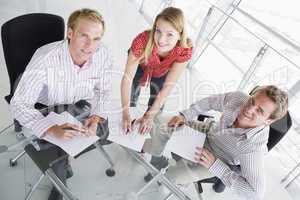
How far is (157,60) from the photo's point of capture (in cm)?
190

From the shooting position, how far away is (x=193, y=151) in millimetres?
1573

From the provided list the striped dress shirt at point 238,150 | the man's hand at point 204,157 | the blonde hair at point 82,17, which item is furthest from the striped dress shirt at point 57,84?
the striped dress shirt at point 238,150

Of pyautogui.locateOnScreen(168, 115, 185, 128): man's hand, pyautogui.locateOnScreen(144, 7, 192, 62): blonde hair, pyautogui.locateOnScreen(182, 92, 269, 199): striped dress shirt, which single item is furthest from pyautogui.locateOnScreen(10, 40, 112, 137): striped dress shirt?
pyautogui.locateOnScreen(182, 92, 269, 199): striped dress shirt

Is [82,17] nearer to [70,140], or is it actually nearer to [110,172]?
[70,140]

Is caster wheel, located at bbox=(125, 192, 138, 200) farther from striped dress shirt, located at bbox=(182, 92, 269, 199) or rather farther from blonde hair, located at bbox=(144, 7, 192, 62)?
blonde hair, located at bbox=(144, 7, 192, 62)

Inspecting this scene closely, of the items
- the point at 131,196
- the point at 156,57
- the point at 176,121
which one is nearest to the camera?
the point at 131,196

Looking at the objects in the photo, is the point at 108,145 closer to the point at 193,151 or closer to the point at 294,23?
the point at 193,151

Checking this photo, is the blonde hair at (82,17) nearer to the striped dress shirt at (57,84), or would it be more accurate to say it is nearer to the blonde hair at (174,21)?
the striped dress shirt at (57,84)

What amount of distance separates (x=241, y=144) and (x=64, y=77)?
40.6 inches

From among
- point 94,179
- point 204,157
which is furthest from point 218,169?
point 94,179

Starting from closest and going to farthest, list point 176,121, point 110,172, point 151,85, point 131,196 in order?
1. point 131,196
2. point 110,172
3. point 176,121
4. point 151,85

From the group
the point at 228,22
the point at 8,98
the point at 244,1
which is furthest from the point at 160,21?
the point at 244,1

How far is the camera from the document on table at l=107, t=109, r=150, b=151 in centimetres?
154

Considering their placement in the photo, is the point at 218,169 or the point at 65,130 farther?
the point at 218,169
